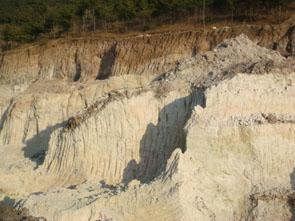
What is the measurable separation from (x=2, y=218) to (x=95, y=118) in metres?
6.62

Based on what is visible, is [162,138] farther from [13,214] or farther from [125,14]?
[125,14]

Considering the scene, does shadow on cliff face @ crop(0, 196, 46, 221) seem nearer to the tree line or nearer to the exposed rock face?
the exposed rock face

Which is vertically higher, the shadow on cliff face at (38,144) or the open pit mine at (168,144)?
the open pit mine at (168,144)

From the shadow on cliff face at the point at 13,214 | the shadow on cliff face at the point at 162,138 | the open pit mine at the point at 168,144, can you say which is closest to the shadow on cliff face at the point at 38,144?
the open pit mine at the point at 168,144

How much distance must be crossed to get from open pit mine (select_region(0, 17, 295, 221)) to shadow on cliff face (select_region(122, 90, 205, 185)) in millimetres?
40

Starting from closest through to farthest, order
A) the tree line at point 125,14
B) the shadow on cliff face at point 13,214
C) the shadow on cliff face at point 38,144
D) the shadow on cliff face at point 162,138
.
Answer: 1. the shadow on cliff face at point 13,214
2. the shadow on cliff face at point 162,138
3. the shadow on cliff face at point 38,144
4. the tree line at point 125,14

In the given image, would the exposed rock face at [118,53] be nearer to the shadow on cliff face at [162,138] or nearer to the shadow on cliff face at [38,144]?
the shadow on cliff face at [38,144]

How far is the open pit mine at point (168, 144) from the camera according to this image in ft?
57.2

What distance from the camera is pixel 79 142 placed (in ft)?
72.6

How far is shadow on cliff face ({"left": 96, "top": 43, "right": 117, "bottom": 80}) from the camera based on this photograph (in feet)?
117

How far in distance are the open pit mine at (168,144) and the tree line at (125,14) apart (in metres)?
10.7

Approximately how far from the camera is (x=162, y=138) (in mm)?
21750

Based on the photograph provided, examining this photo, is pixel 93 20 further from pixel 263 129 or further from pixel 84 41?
pixel 263 129

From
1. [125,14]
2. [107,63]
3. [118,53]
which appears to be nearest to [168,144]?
[118,53]
